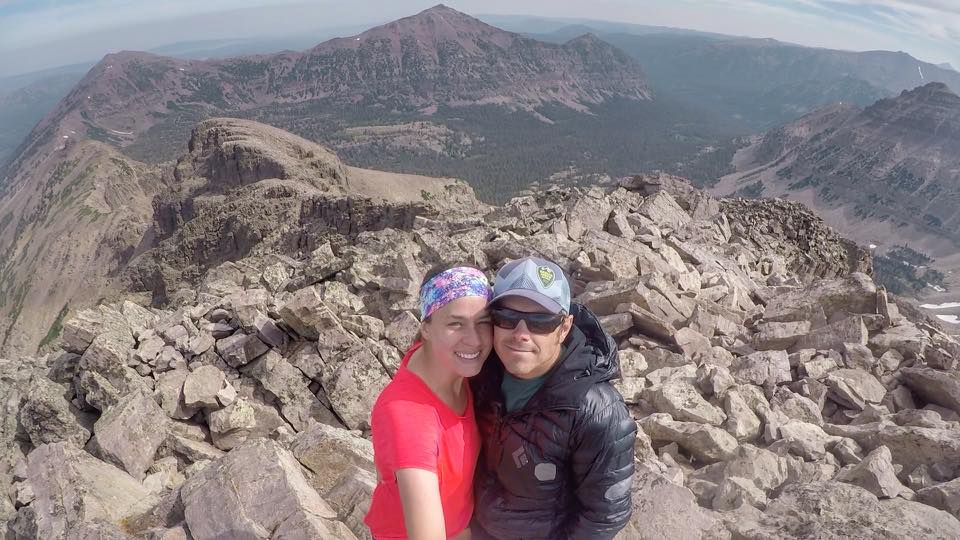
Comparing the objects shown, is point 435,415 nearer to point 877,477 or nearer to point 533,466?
point 533,466

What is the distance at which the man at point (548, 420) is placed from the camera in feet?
13.6

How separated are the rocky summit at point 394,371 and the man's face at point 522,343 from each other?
3800 mm

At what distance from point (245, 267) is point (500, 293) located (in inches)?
1030

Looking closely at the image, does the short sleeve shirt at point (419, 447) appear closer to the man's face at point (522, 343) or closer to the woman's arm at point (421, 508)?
the woman's arm at point (421, 508)

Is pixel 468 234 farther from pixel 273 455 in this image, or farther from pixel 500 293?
pixel 500 293

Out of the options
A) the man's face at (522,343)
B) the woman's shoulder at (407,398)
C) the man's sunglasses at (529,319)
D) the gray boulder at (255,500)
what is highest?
the man's sunglasses at (529,319)

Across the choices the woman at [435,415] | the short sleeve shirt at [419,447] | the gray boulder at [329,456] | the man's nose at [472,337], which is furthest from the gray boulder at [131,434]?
the man's nose at [472,337]

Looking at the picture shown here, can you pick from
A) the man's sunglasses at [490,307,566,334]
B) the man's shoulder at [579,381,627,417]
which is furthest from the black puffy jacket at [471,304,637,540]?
the man's sunglasses at [490,307,566,334]

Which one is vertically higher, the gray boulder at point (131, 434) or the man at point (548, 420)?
the man at point (548, 420)

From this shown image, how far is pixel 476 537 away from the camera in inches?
197

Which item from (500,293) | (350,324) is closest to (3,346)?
(350,324)

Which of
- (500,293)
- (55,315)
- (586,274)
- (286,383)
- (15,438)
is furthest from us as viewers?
(55,315)

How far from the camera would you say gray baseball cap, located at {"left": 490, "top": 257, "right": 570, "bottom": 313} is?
13.4ft

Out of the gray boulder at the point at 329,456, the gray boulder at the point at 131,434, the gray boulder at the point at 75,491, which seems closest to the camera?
the gray boulder at the point at 75,491
